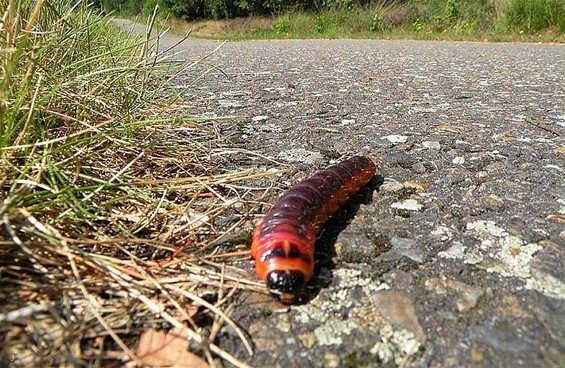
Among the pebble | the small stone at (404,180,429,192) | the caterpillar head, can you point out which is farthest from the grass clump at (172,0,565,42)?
the caterpillar head

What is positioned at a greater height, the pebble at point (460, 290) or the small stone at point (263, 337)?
the small stone at point (263, 337)

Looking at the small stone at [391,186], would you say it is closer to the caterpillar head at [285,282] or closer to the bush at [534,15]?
the caterpillar head at [285,282]

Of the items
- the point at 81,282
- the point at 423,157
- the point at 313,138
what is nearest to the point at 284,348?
the point at 81,282

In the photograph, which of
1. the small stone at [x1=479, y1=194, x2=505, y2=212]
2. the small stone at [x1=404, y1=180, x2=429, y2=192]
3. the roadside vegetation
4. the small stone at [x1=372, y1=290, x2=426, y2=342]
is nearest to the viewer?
the small stone at [x1=372, y1=290, x2=426, y2=342]

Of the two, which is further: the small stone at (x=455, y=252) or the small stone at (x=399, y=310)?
the small stone at (x=455, y=252)

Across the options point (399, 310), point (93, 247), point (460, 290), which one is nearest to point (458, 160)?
point (460, 290)

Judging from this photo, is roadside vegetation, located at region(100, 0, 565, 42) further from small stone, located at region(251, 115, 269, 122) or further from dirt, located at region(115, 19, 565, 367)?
dirt, located at region(115, 19, 565, 367)

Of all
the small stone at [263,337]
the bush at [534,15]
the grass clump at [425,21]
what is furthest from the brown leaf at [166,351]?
the bush at [534,15]

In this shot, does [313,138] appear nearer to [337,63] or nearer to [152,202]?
[152,202]
